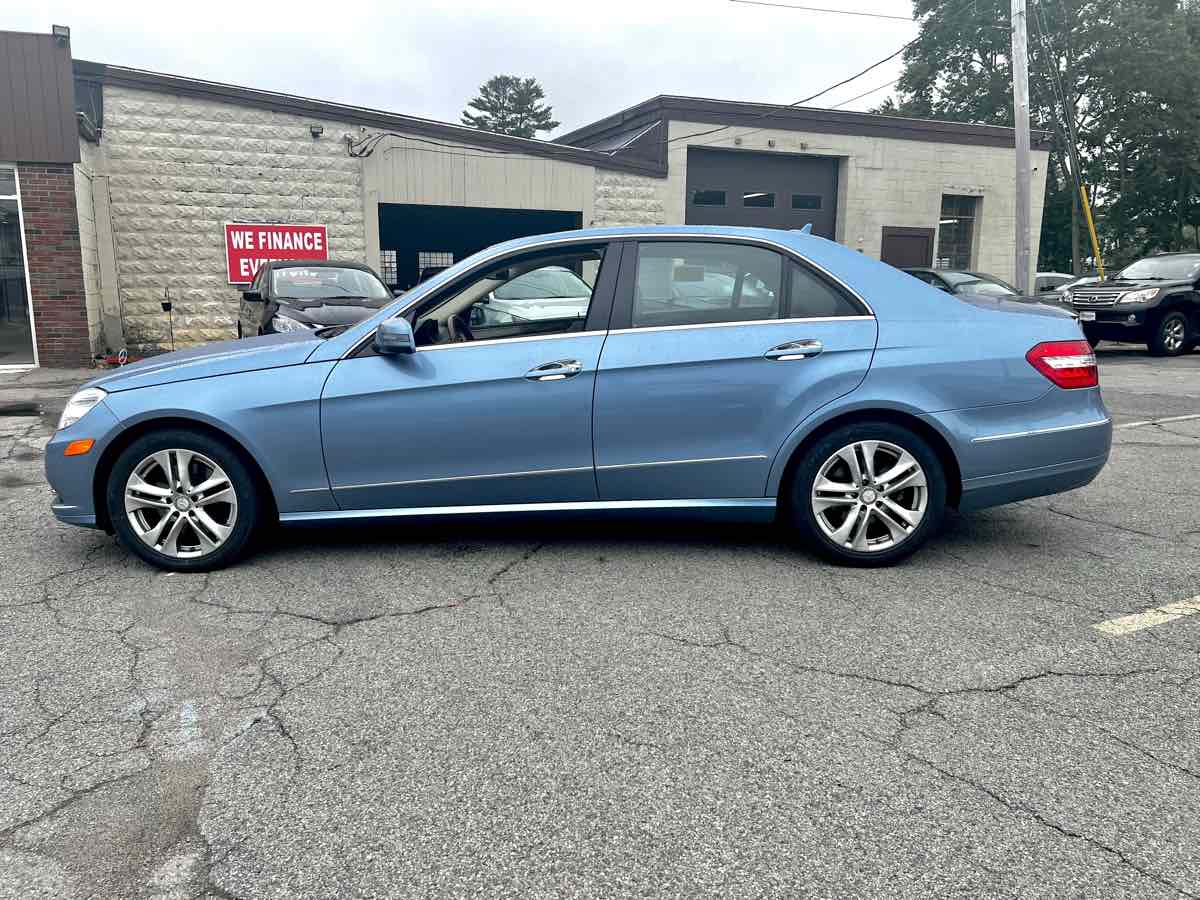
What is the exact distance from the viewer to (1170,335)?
51.7ft

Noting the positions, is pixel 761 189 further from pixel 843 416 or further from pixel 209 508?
pixel 209 508

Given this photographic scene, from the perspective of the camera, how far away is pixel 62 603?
4.07m

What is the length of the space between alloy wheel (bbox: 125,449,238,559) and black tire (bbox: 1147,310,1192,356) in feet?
52.3

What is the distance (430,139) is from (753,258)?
14.6m

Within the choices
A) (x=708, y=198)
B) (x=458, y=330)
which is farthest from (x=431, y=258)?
(x=458, y=330)

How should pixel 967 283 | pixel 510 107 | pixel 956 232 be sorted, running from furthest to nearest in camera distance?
pixel 510 107
pixel 956 232
pixel 967 283

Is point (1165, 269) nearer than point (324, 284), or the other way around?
point (324, 284)

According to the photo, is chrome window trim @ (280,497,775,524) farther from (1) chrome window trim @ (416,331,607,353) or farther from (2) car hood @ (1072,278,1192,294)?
(2) car hood @ (1072,278,1192,294)

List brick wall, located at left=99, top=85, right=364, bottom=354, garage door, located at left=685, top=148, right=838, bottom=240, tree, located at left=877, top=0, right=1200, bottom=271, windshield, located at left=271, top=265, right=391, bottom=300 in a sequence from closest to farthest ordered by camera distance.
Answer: windshield, located at left=271, top=265, right=391, bottom=300 → brick wall, located at left=99, top=85, right=364, bottom=354 → garage door, located at left=685, top=148, right=838, bottom=240 → tree, located at left=877, top=0, right=1200, bottom=271

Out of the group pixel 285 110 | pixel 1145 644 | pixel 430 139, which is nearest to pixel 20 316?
pixel 285 110

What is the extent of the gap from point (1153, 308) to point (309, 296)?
44.4ft

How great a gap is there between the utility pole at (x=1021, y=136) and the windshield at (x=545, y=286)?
559 inches

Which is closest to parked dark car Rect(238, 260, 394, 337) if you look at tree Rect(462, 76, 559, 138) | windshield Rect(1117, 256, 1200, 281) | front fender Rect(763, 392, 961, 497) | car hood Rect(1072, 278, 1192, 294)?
front fender Rect(763, 392, 961, 497)

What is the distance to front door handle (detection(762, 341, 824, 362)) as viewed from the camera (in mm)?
4340
